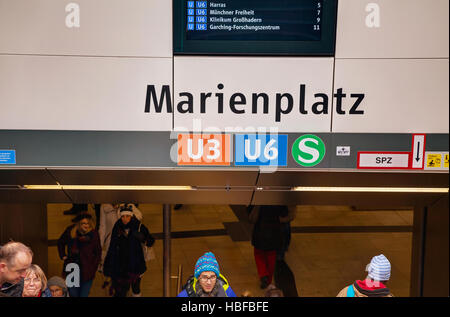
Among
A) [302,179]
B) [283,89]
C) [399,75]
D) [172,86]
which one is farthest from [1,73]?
[399,75]

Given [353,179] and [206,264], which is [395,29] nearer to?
[353,179]

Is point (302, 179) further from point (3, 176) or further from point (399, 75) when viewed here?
point (3, 176)

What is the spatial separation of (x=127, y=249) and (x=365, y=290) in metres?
1.63

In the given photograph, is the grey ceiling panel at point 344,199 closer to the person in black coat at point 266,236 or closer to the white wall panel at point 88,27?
the person in black coat at point 266,236

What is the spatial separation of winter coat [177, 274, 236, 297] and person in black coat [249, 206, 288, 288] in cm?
58

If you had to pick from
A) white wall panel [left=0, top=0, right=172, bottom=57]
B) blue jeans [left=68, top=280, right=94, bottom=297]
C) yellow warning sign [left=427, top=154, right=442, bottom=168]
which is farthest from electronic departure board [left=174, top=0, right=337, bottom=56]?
blue jeans [left=68, top=280, right=94, bottom=297]

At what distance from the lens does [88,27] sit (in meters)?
2.57

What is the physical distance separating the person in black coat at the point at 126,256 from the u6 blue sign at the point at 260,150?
3.10ft

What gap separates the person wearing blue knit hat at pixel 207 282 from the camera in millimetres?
2447

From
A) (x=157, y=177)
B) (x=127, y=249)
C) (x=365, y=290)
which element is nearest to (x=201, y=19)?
(x=157, y=177)

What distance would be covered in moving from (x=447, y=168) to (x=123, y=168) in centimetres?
195

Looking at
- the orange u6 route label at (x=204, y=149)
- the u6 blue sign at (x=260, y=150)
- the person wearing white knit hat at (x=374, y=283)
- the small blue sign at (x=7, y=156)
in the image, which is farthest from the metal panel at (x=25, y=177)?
the person wearing white knit hat at (x=374, y=283)

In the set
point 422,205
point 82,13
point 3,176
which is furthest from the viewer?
point 422,205

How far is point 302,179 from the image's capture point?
9.09 ft
